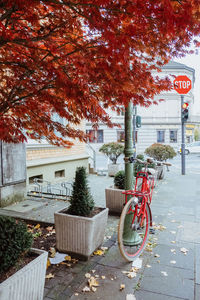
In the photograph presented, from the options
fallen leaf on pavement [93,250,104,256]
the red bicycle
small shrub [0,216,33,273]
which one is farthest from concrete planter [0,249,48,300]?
the red bicycle

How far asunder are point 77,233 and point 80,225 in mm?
143

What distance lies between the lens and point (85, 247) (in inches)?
143

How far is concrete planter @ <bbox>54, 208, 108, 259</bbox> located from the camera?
11.8ft

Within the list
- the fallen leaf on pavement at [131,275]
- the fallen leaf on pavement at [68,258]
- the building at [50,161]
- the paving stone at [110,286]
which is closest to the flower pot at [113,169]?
the building at [50,161]

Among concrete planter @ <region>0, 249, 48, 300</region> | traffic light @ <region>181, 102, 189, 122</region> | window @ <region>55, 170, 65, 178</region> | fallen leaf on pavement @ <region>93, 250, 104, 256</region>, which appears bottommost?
fallen leaf on pavement @ <region>93, 250, 104, 256</region>

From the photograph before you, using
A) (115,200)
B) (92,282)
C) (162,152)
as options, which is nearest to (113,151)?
(162,152)

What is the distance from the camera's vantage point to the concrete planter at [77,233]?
361 centimetres

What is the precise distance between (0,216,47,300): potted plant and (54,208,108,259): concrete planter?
1.03 meters

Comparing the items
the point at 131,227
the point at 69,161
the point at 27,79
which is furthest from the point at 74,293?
the point at 69,161

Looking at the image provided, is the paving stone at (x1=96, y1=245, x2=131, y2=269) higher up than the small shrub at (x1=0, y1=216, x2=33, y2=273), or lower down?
lower down

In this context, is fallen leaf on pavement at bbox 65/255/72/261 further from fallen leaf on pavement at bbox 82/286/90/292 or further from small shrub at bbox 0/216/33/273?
small shrub at bbox 0/216/33/273

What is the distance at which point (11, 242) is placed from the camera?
7.82 feet

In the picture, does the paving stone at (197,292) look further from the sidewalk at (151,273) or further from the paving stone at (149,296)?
the paving stone at (149,296)

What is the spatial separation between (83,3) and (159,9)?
2.66 ft
